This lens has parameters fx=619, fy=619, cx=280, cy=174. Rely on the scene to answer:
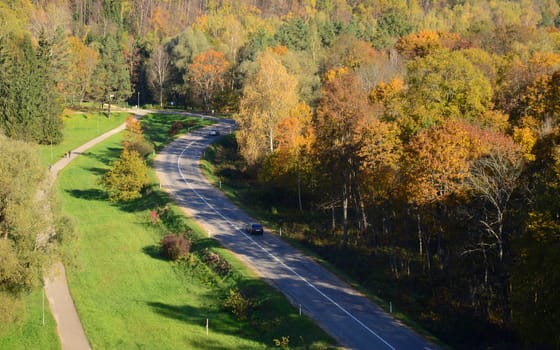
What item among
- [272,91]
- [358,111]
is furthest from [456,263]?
[272,91]

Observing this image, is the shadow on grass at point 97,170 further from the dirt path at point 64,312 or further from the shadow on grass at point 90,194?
the dirt path at point 64,312

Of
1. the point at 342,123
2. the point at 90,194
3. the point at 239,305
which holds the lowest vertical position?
the point at 239,305

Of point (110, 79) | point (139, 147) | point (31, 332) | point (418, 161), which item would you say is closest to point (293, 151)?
point (418, 161)

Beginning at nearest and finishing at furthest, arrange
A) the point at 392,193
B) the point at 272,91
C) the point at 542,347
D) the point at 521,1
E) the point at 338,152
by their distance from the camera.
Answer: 1. the point at 542,347
2. the point at 392,193
3. the point at 338,152
4. the point at 272,91
5. the point at 521,1

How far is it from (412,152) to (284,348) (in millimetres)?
15735

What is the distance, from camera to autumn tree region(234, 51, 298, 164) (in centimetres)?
7094

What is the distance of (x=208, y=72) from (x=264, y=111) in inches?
1801

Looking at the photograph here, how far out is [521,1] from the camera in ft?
616

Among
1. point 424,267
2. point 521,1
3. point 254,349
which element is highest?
point 521,1

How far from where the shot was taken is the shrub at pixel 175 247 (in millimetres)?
49750

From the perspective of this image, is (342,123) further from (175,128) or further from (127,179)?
→ (175,128)

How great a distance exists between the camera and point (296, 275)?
4478 centimetres

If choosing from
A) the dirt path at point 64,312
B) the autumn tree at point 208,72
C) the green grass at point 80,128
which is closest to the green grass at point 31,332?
the dirt path at point 64,312

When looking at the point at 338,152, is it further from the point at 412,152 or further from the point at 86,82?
the point at 86,82
